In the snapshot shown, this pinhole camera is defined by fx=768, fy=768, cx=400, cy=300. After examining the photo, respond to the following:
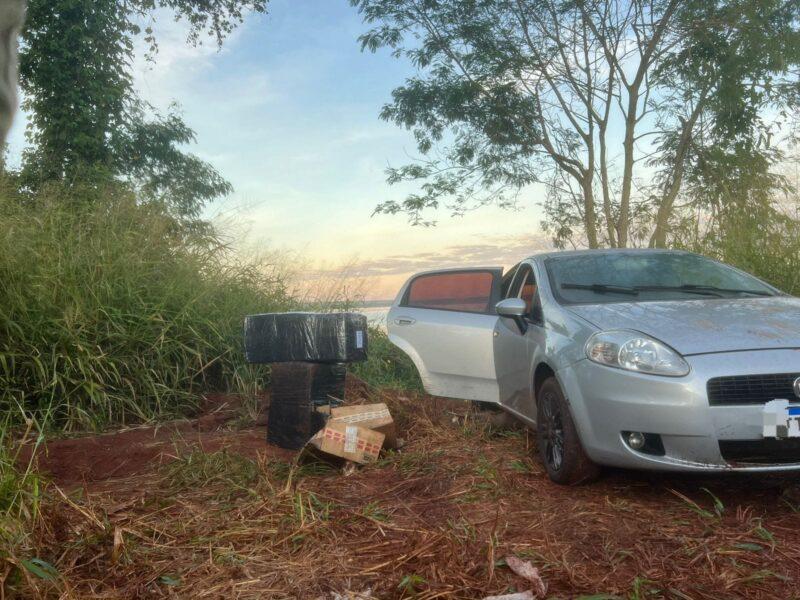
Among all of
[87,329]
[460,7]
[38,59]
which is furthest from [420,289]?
[38,59]

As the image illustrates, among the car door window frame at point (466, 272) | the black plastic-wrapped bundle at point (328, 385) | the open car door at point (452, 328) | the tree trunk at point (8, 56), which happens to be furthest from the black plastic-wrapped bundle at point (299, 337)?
the tree trunk at point (8, 56)

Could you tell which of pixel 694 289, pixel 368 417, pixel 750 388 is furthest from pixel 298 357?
pixel 750 388

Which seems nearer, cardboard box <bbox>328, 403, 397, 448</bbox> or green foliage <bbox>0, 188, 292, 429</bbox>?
cardboard box <bbox>328, 403, 397, 448</bbox>

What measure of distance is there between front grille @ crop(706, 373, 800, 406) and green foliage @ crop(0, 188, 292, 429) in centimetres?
478

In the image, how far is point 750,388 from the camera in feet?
12.2

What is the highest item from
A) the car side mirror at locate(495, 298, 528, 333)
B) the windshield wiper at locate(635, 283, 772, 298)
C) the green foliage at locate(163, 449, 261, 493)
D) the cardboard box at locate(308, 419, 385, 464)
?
the windshield wiper at locate(635, 283, 772, 298)

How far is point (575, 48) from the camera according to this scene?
51.0 ft

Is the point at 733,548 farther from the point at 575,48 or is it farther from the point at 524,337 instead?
the point at 575,48

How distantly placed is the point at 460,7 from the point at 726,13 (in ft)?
16.3

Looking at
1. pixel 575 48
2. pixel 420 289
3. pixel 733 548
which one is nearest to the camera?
pixel 733 548

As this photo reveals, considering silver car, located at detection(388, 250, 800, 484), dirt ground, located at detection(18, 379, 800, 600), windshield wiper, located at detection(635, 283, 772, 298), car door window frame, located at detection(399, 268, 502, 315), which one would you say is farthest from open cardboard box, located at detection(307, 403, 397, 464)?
windshield wiper, located at detection(635, 283, 772, 298)

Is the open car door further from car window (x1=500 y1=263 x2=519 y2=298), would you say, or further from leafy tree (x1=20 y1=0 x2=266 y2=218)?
leafy tree (x1=20 y1=0 x2=266 y2=218)

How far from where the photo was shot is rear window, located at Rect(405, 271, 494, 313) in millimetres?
6715

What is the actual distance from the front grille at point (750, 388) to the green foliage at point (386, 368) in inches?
184
